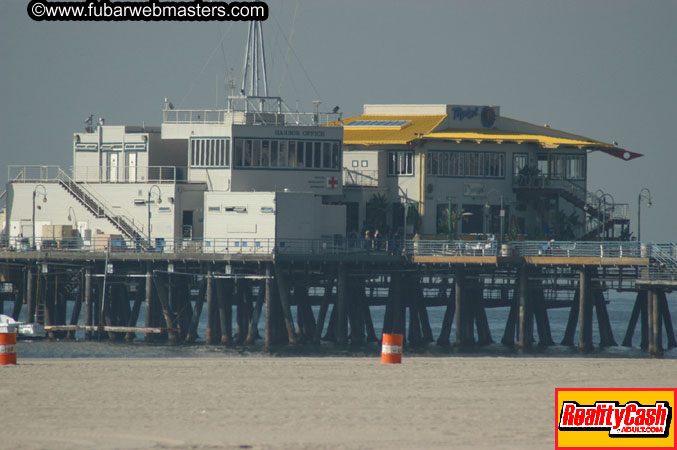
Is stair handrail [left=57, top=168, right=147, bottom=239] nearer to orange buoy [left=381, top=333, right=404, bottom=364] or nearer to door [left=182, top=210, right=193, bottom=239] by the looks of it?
door [left=182, top=210, right=193, bottom=239]

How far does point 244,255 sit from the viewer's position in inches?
2660

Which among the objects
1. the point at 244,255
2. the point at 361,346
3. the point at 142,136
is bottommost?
the point at 361,346

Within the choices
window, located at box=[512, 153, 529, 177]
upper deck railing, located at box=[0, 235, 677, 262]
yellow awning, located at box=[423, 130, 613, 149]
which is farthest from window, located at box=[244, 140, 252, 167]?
window, located at box=[512, 153, 529, 177]

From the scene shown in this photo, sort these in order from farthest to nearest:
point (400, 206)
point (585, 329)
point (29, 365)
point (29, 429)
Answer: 1. point (400, 206)
2. point (585, 329)
3. point (29, 365)
4. point (29, 429)

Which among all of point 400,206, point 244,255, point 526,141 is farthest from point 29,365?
point 526,141

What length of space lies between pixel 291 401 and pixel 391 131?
4787 centimetres

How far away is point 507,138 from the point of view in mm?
76250

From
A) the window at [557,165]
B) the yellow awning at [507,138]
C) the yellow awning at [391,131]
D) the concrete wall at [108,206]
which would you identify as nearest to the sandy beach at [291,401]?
the concrete wall at [108,206]

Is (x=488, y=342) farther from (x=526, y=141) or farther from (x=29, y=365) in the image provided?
(x=29, y=365)

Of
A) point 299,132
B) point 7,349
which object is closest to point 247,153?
point 299,132

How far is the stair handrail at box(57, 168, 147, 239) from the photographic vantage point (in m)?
72.7

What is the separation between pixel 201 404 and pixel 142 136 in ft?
147

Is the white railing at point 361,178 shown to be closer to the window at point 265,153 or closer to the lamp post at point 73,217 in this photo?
the window at point 265,153

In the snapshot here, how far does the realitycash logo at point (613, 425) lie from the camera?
85.9 ft
